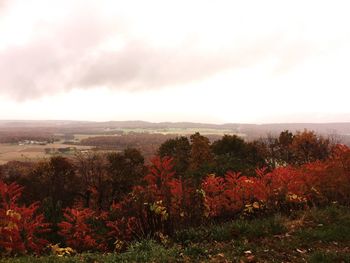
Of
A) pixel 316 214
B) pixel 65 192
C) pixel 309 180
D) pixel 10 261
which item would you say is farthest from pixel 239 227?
pixel 65 192

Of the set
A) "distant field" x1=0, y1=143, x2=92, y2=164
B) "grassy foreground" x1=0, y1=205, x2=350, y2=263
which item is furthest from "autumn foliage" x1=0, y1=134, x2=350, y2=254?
"distant field" x1=0, y1=143, x2=92, y2=164

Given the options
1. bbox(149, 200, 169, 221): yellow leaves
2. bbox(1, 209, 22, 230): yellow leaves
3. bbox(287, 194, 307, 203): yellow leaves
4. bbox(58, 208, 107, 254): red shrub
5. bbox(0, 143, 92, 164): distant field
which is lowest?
bbox(0, 143, 92, 164): distant field

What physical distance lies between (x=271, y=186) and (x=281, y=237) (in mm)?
6565

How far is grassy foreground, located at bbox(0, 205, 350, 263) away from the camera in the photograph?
331 inches

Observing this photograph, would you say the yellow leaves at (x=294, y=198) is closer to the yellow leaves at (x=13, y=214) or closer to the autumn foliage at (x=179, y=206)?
the autumn foliage at (x=179, y=206)

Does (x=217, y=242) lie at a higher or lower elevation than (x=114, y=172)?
higher

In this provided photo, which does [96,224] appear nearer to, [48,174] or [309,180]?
[309,180]

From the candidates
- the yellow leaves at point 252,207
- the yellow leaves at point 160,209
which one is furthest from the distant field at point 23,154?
the yellow leaves at point 160,209

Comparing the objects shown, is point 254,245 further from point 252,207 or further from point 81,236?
point 81,236

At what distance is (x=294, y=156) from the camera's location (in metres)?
54.8

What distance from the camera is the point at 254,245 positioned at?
30.7ft

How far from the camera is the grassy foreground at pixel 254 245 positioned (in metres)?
8.41

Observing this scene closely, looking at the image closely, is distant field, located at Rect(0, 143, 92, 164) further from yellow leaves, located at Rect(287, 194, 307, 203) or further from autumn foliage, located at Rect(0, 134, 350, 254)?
yellow leaves, located at Rect(287, 194, 307, 203)

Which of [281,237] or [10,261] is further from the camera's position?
[281,237]
